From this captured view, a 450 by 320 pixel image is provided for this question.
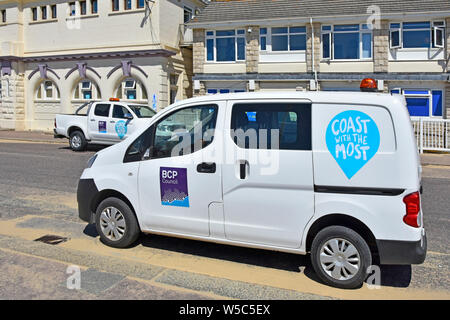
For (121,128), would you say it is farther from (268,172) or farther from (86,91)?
(268,172)

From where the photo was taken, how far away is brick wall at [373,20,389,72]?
21.1m

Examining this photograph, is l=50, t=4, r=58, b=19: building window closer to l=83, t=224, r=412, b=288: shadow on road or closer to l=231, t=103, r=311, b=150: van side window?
l=83, t=224, r=412, b=288: shadow on road

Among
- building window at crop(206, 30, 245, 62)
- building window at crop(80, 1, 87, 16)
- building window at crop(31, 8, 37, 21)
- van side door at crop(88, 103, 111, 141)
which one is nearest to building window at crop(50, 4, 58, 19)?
building window at crop(31, 8, 37, 21)

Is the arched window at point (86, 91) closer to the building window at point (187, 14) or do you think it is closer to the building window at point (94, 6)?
the building window at point (94, 6)

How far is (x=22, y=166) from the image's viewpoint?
1196 centimetres

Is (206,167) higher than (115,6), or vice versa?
(115,6)

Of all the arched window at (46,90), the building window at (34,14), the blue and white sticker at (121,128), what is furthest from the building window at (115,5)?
the blue and white sticker at (121,128)

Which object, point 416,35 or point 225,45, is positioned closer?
point 416,35

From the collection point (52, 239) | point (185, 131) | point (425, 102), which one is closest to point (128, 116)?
point (52, 239)

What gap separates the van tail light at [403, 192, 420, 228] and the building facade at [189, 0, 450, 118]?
61.3 feet

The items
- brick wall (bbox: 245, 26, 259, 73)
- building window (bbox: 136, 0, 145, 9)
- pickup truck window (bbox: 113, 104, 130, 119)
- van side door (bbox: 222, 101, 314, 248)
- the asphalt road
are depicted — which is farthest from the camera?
building window (bbox: 136, 0, 145, 9)

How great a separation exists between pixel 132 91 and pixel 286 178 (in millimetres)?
21677

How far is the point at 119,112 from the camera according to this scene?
52.2 feet

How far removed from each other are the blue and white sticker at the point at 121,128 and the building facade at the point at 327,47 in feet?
30.0
